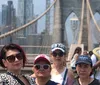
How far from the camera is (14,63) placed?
7.82 ft

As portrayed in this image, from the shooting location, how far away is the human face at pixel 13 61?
2.38m

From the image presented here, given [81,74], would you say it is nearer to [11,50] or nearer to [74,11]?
[11,50]

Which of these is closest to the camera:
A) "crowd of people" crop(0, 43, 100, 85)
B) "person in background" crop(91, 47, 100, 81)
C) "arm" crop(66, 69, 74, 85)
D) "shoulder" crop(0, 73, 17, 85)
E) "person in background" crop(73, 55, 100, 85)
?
"shoulder" crop(0, 73, 17, 85)

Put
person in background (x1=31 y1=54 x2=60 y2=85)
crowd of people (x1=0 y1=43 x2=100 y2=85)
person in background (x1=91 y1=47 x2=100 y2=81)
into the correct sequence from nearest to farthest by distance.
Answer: crowd of people (x1=0 y1=43 x2=100 y2=85) < person in background (x1=31 y1=54 x2=60 y2=85) < person in background (x1=91 y1=47 x2=100 y2=81)

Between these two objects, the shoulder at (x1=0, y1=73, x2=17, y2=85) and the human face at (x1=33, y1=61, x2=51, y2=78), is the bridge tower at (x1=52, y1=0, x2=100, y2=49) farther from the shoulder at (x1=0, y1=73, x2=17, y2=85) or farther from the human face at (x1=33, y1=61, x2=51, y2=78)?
the shoulder at (x1=0, y1=73, x2=17, y2=85)

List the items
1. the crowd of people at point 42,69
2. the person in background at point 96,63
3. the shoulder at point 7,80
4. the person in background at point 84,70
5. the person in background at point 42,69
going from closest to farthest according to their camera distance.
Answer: the shoulder at point 7,80 < the crowd of people at point 42,69 < the person in background at point 42,69 < the person in background at point 84,70 < the person in background at point 96,63

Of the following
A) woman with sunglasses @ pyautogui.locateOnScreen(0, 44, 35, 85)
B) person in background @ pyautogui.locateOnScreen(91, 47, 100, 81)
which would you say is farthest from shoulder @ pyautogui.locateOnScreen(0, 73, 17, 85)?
person in background @ pyautogui.locateOnScreen(91, 47, 100, 81)

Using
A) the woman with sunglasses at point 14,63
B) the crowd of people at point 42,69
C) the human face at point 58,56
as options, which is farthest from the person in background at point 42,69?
the human face at point 58,56

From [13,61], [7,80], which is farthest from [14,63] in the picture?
[7,80]

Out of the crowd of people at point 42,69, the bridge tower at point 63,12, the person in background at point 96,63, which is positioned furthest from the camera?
the bridge tower at point 63,12

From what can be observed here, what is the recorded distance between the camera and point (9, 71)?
237 centimetres

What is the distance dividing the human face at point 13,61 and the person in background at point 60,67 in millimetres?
644

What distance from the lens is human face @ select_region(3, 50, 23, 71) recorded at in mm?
2375

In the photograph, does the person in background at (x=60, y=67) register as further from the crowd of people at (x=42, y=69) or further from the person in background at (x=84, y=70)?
the person in background at (x=84, y=70)
